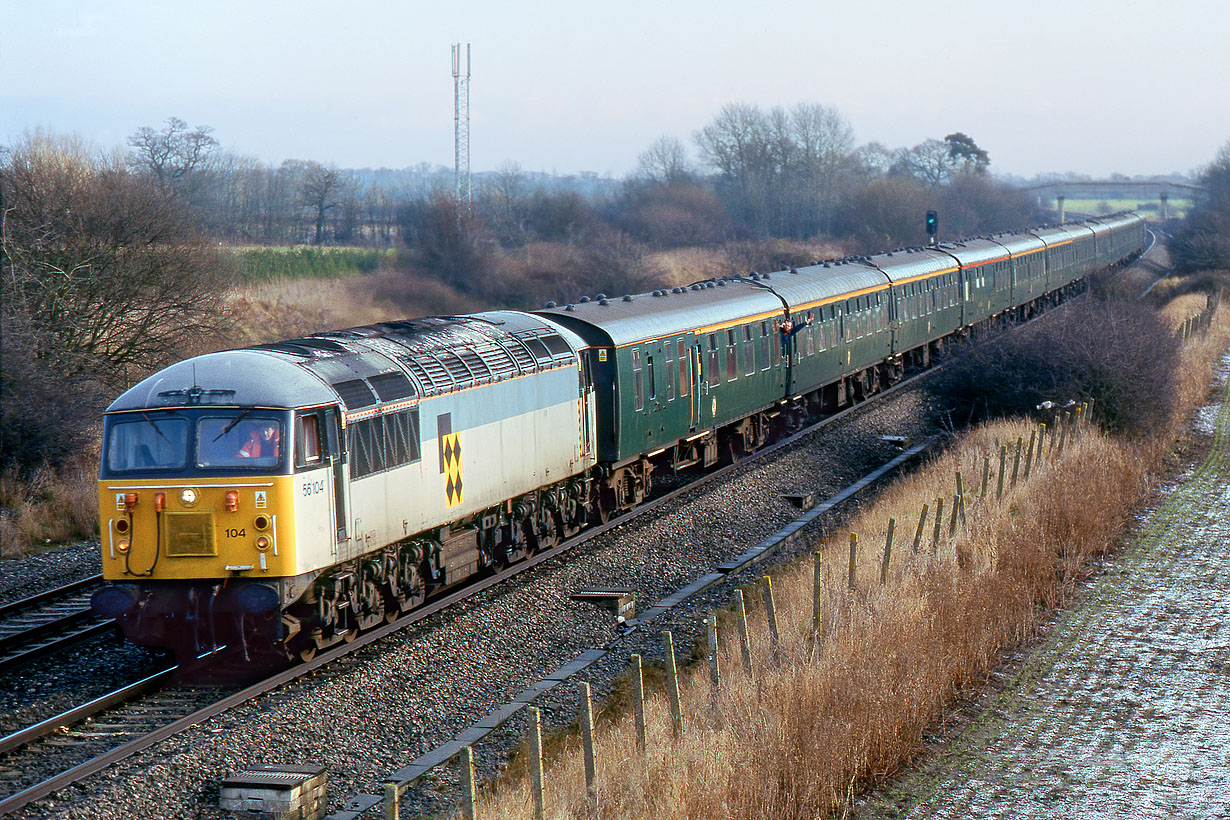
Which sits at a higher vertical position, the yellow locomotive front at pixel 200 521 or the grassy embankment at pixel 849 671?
the yellow locomotive front at pixel 200 521

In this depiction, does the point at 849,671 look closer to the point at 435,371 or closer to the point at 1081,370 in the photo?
the point at 435,371

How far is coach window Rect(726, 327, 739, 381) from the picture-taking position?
2197cm

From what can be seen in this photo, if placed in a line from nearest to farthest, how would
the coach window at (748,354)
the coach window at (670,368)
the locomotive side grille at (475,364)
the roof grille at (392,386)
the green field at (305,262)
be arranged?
the roof grille at (392,386) → the locomotive side grille at (475,364) → the coach window at (670,368) → the coach window at (748,354) → the green field at (305,262)

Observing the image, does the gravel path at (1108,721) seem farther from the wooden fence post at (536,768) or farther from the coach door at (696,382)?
the coach door at (696,382)

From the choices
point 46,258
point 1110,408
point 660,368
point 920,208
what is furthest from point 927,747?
point 920,208

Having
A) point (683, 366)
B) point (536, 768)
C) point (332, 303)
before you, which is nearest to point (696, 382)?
point (683, 366)

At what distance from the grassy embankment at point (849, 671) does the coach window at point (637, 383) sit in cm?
340

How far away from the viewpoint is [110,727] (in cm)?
1028

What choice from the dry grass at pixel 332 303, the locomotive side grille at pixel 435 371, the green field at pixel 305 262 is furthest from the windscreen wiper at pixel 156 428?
the green field at pixel 305 262

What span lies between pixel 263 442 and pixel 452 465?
296 centimetres

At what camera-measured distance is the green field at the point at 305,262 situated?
1837 inches

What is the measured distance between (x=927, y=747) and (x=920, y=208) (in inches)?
3346

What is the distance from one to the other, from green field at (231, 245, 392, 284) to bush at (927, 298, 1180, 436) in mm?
25058

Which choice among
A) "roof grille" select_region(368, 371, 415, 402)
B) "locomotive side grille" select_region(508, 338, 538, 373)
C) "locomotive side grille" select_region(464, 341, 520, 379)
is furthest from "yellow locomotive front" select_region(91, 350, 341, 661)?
"locomotive side grille" select_region(508, 338, 538, 373)
